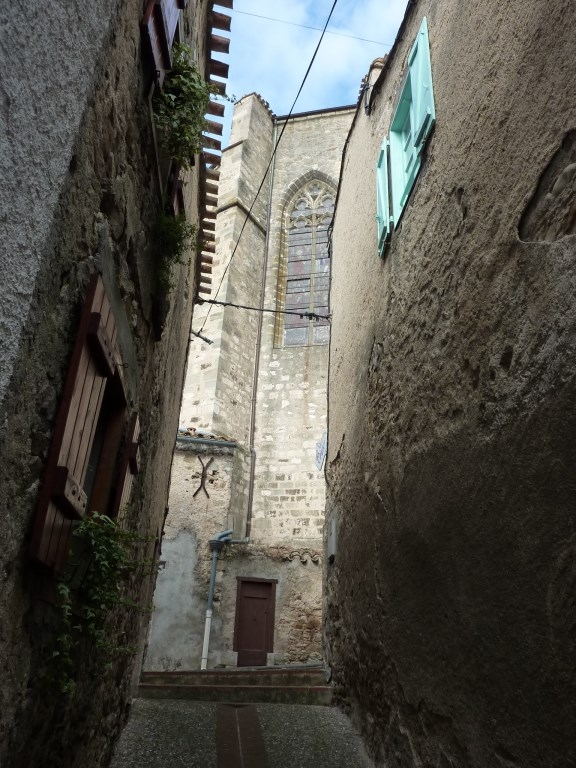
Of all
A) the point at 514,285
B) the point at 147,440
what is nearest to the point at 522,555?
the point at 514,285

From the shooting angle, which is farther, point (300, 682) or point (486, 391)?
point (300, 682)

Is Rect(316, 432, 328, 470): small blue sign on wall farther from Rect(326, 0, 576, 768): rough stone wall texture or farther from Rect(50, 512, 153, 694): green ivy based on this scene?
Rect(50, 512, 153, 694): green ivy

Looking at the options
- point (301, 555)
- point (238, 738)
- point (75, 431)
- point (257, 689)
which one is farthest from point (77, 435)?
point (301, 555)

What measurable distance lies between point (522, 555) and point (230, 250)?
1301cm

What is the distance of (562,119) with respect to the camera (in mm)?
1763

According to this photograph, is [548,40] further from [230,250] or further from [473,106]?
[230,250]

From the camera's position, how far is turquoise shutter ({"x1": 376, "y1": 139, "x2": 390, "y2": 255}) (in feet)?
12.7

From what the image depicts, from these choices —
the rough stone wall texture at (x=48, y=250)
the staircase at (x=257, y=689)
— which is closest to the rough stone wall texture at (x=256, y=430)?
the staircase at (x=257, y=689)

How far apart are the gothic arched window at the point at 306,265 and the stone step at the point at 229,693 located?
30.4 feet

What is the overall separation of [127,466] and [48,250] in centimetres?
145

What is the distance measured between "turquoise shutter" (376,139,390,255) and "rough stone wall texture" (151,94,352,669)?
7.41m

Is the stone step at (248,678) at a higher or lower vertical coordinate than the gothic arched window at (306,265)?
lower

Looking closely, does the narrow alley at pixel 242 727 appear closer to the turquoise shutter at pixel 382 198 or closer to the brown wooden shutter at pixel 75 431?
the brown wooden shutter at pixel 75 431

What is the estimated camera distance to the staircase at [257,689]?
4547 millimetres
